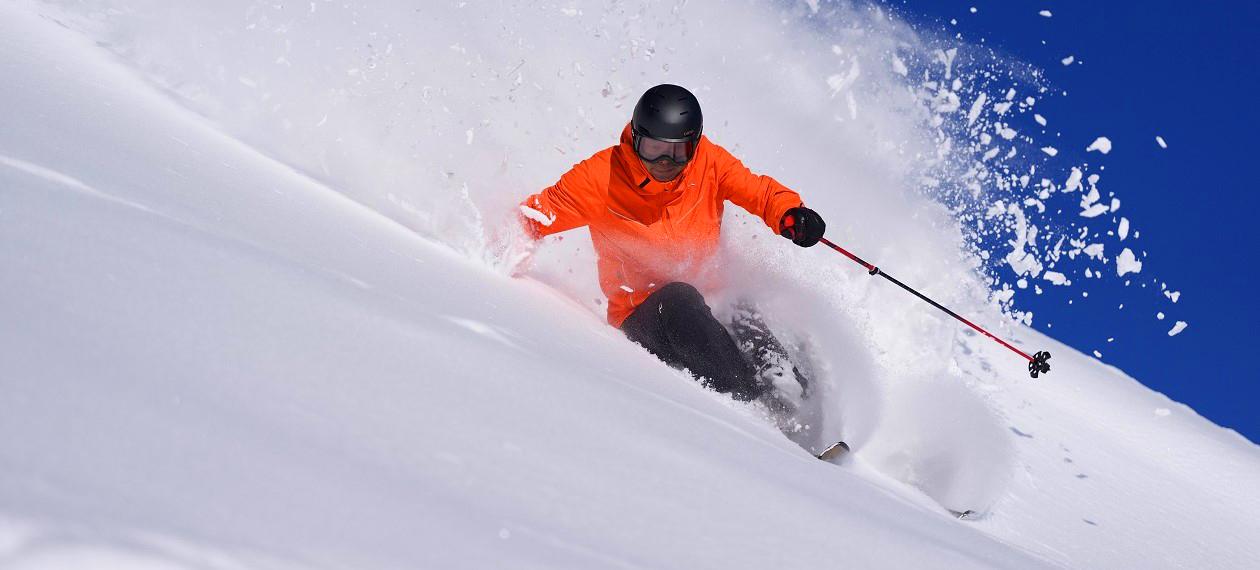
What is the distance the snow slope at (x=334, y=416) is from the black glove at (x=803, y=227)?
0.70 metres

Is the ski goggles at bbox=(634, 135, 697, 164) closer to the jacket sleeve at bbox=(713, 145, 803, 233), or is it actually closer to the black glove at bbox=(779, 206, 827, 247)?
the jacket sleeve at bbox=(713, 145, 803, 233)

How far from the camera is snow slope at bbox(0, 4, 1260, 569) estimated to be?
78 cm

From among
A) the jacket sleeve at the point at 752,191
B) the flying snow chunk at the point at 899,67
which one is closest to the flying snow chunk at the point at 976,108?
the flying snow chunk at the point at 899,67

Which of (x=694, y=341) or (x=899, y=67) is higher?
(x=899, y=67)

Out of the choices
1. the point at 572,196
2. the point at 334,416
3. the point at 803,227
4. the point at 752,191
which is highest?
the point at 752,191

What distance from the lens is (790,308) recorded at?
179 inches

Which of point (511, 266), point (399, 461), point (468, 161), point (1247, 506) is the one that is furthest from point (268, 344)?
point (1247, 506)

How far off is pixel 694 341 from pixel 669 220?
0.76 meters

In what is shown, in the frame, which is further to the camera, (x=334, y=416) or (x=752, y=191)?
(x=752, y=191)

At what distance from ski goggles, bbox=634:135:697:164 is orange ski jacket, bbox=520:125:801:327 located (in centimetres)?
11

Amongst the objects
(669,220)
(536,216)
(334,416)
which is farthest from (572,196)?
(334,416)

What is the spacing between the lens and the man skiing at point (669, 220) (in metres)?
3.75

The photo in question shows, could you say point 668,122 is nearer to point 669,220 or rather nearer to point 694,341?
point 669,220

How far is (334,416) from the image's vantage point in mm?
1125
